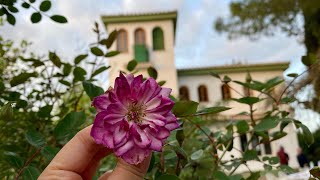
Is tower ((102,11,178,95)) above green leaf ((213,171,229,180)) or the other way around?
above

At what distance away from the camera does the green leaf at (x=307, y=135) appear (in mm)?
1044

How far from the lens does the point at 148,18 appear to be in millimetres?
20031

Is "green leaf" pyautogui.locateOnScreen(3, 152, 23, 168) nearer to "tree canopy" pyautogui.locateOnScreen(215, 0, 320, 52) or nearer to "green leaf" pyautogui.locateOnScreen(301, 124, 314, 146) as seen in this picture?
"green leaf" pyautogui.locateOnScreen(301, 124, 314, 146)

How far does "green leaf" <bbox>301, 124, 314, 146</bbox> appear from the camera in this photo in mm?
1044

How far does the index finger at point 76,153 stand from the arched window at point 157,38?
19817 millimetres

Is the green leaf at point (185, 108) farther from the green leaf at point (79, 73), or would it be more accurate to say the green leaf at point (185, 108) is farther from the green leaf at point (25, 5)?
the green leaf at point (25, 5)

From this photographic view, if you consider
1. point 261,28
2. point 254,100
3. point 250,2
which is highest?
point 250,2

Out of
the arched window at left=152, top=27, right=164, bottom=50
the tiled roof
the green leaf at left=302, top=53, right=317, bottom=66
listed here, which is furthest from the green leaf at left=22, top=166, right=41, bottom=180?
the arched window at left=152, top=27, right=164, bottom=50

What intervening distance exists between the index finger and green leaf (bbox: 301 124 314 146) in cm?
65

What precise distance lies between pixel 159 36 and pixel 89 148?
20.0 metres

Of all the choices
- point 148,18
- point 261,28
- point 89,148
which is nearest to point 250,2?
point 261,28

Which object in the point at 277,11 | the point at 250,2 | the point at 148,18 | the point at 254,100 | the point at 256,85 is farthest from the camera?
the point at 148,18

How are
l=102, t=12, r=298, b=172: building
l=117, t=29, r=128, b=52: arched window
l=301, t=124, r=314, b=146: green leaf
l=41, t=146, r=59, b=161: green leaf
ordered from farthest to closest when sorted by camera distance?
l=117, t=29, r=128, b=52: arched window, l=102, t=12, r=298, b=172: building, l=301, t=124, r=314, b=146: green leaf, l=41, t=146, r=59, b=161: green leaf

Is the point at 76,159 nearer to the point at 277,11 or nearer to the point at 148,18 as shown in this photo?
the point at 277,11
